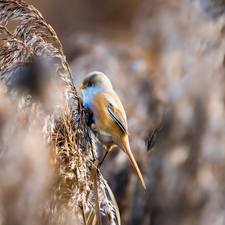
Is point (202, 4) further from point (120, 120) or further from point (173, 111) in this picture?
point (120, 120)

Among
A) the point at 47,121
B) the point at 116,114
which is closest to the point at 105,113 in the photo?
the point at 116,114

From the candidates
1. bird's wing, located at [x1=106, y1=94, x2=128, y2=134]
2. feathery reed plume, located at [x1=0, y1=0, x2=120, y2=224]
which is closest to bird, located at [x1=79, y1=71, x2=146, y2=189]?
bird's wing, located at [x1=106, y1=94, x2=128, y2=134]

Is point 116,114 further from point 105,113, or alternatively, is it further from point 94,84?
point 94,84

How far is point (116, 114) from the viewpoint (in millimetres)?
1077

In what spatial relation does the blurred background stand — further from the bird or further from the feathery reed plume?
the feathery reed plume

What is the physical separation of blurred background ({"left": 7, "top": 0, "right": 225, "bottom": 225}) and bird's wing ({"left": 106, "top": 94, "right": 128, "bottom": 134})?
28 centimetres

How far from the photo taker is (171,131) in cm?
128

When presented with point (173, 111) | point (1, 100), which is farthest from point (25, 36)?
point (173, 111)

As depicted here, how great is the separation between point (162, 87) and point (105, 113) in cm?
55

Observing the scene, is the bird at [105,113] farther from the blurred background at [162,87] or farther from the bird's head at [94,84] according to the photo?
the blurred background at [162,87]

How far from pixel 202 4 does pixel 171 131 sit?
845 millimetres

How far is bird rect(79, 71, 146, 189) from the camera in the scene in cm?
104

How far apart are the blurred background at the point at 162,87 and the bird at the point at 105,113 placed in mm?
283

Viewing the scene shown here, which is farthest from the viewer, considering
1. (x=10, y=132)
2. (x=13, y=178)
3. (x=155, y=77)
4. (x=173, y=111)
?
(x=155, y=77)
